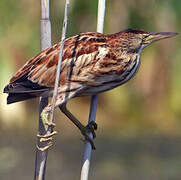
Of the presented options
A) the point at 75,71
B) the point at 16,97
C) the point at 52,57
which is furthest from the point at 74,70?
the point at 16,97

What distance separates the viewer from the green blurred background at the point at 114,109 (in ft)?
23.8

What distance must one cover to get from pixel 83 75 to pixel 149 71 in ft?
14.5

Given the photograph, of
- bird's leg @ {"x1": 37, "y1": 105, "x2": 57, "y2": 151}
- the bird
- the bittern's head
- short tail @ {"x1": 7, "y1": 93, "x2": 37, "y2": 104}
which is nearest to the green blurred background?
the bittern's head

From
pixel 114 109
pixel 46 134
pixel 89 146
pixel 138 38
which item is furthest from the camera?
pixel 114 109

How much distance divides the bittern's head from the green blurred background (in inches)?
128

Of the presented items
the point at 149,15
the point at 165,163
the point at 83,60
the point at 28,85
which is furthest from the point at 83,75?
the point at 165,163

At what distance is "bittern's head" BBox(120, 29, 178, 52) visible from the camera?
3797mm

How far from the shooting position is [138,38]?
12.6ft

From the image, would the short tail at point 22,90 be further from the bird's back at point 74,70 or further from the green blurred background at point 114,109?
the green blurred background at point 114,109

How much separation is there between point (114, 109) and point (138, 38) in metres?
4.46

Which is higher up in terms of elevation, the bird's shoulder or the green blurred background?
the bird's shoulder

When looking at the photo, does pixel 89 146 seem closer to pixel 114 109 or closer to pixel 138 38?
pixel 138 38

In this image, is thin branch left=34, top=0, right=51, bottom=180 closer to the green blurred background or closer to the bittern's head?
the bittern's head

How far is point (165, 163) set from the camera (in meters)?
7.66
